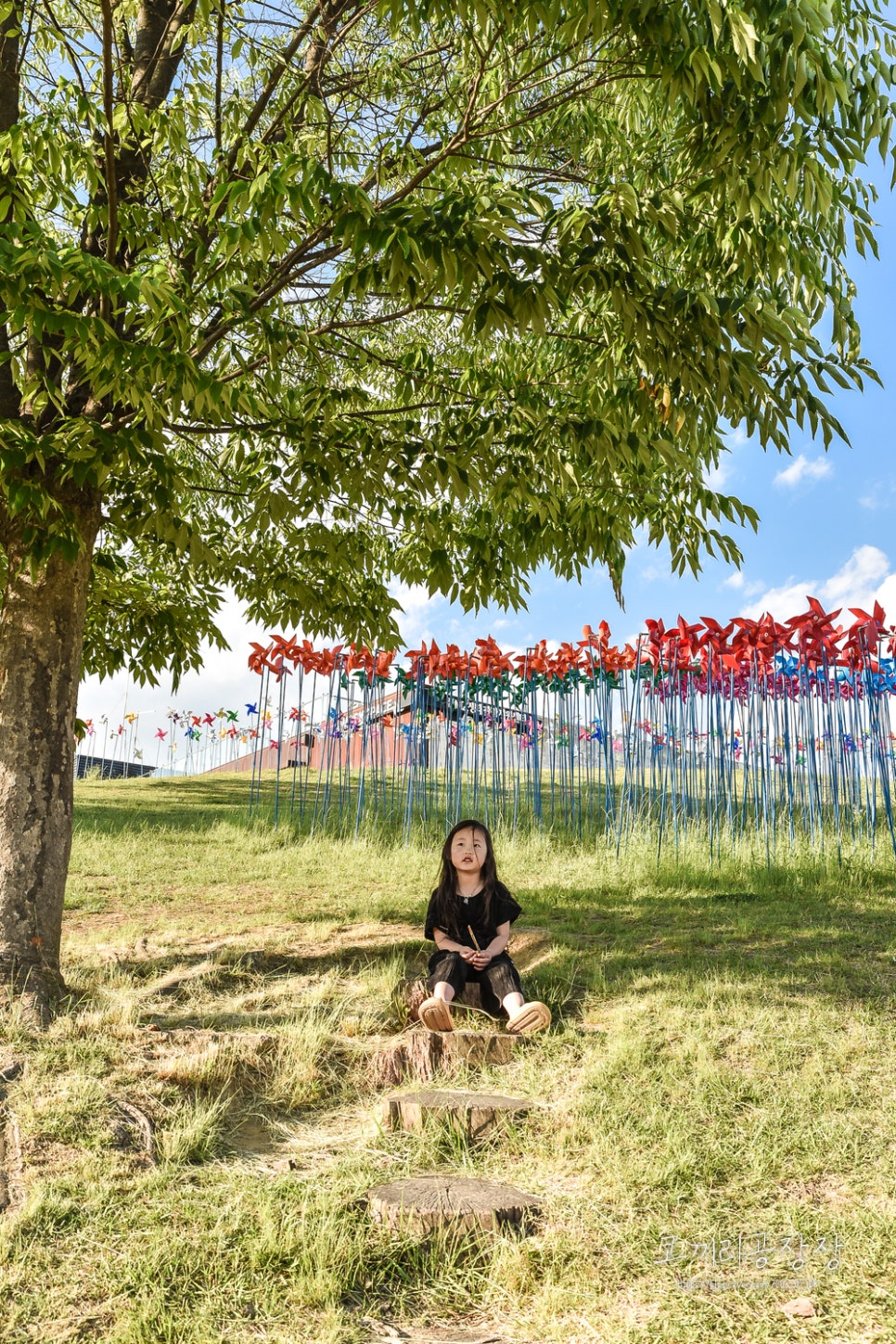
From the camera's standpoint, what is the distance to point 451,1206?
144 inches

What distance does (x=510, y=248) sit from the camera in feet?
14.5

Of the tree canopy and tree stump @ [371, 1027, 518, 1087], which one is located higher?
the tree canopy

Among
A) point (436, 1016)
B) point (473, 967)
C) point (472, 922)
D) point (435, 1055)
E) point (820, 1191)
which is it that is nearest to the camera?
point (820, 1191)

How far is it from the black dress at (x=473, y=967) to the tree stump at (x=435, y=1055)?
0.42 meters

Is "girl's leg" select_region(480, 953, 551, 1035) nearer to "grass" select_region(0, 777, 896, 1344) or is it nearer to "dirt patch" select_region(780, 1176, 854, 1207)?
"grass" select_region(0, 777, 896, 1344)

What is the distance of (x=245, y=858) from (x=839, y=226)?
8.64m

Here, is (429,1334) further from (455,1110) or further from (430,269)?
(430,269)

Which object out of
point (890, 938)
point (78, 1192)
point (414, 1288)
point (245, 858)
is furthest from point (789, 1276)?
point (245, 858)

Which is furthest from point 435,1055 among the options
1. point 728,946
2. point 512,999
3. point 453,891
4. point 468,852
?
point 728,946

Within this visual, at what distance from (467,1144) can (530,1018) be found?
94cm

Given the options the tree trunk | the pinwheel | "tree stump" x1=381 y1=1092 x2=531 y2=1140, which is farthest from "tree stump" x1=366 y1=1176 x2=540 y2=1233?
the pinwheel

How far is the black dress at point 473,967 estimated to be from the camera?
18.4ft

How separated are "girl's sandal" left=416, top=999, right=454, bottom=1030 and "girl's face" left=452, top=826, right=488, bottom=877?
2.83 ft

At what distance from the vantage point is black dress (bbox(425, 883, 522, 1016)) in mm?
5621
